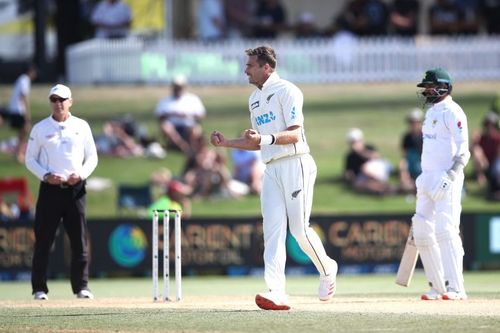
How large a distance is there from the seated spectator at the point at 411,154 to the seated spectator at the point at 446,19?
8.01m

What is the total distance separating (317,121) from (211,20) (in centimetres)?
587

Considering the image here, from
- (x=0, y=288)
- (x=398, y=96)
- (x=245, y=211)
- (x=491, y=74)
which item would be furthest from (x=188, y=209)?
(x=491, y=74)

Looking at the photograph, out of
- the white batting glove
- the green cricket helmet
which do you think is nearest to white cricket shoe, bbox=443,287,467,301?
the white batting glove

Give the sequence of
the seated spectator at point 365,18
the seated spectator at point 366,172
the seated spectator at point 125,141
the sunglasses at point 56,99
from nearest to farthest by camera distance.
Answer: the sunglasses at point 56,99, the seated spectator at point 366,172, the seated spectator at point 125,141, the seated spectator at point 365,18

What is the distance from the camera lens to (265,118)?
11766mm

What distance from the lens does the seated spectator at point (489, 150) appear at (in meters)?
24.3

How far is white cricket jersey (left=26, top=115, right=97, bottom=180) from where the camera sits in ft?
44.8

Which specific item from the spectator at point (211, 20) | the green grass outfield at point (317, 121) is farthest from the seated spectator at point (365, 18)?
the spectator at point (211, 20)

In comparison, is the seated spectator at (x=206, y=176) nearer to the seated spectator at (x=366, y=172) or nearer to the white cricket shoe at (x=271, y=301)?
the seated spectator at (x=366, y=172)

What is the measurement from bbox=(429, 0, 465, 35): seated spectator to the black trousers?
19.6 m

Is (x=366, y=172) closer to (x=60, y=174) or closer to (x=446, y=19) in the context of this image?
(x=446, y=19)

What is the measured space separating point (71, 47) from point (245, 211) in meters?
10.3

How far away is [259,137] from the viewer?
1132cm

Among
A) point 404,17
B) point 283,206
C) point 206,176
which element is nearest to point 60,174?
point 283,206
